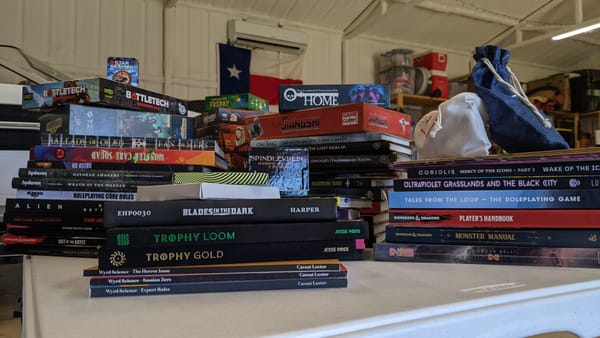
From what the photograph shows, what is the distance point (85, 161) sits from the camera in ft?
2.89

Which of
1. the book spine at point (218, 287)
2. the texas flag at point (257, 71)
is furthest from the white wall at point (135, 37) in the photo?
the book spine at point (218, 287)

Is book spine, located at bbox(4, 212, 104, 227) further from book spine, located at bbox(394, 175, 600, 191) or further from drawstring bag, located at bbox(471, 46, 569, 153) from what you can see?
drawstring bag, located at bbox(471, 46, 569, 153)

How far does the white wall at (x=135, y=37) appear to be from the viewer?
3.21 metres

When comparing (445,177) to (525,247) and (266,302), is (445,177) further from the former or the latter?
(266,302)

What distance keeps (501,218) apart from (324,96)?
51cm

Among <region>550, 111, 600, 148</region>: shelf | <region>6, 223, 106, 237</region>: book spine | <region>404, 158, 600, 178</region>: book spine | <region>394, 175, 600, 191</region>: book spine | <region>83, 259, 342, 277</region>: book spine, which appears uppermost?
<region>550, 111, 600, 148</region>: shelf

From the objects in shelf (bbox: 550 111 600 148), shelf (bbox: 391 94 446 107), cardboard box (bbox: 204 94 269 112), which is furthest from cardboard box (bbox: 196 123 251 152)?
shelf (bbox: 550 111 600 148)

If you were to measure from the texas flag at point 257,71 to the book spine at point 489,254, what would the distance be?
296 centimetres

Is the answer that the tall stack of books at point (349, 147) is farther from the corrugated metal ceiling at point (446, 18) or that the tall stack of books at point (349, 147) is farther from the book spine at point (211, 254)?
the corrugated metal ceiling at point (446, 18)

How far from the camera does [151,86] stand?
139 inches

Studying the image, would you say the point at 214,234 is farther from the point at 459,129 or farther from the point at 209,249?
the point at 459,129

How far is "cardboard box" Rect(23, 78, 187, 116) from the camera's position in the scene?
0.95 metres

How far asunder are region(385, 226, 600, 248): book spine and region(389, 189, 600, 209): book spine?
0.13ft

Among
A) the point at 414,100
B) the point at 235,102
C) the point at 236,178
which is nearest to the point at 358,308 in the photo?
the point at 236,178
